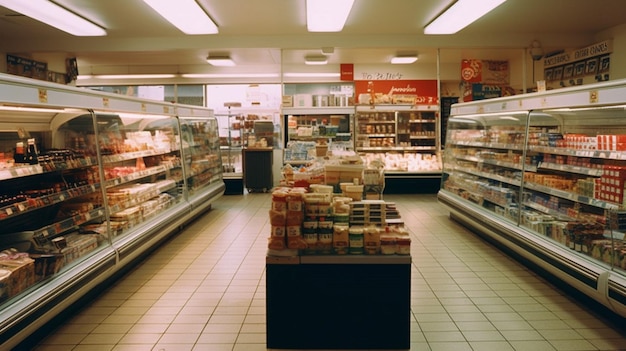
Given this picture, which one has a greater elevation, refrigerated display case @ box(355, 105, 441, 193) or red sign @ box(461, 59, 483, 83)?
red sign @ box(461, 59, 483, 83)

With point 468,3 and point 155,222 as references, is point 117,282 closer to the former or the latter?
point 155,222

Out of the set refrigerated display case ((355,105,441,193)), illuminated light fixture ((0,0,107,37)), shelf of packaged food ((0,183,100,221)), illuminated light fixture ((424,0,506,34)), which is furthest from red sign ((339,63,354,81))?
shelf of packaged food ((0,183,100,221))

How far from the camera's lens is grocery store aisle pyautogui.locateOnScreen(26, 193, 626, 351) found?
135 inches

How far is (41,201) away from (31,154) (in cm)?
48

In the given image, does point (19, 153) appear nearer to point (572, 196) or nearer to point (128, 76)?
point (572, 196)

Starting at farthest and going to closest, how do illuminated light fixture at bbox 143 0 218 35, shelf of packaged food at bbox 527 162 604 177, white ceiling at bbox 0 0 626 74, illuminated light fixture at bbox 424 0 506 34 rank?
1. white ceiling at bbox 0 0 626 74
2. illuminated light fixture at bbox 424 0 506 34
3. illuminated light fixture at bbox 143 0 218 35
4. shelf of packaged food at bbox 527 162 604 177

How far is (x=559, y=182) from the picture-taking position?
4.88m

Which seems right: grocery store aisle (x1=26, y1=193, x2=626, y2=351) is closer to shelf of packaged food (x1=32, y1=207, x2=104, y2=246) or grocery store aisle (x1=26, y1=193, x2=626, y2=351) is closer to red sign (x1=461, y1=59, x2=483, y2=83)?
shelf of packaged food (x1=32, y1=207, x2=104, y2=246)

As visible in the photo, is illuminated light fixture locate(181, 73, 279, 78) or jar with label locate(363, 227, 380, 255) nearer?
jar with label locate(363, 227, 380, 255)

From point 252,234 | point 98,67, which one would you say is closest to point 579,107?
point 252,234

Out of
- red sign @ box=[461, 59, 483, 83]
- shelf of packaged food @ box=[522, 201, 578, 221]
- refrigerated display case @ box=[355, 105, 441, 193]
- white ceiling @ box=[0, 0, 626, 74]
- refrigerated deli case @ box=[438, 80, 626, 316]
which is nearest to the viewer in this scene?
refrigerated deli case @ box=[438, 80, 626, 316]

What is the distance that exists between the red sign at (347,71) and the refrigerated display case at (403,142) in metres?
1.22

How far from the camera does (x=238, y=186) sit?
37.1 feet

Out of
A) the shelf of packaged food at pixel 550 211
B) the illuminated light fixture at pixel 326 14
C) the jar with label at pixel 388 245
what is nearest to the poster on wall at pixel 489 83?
the illuminated light fixture at pixel 326 14
